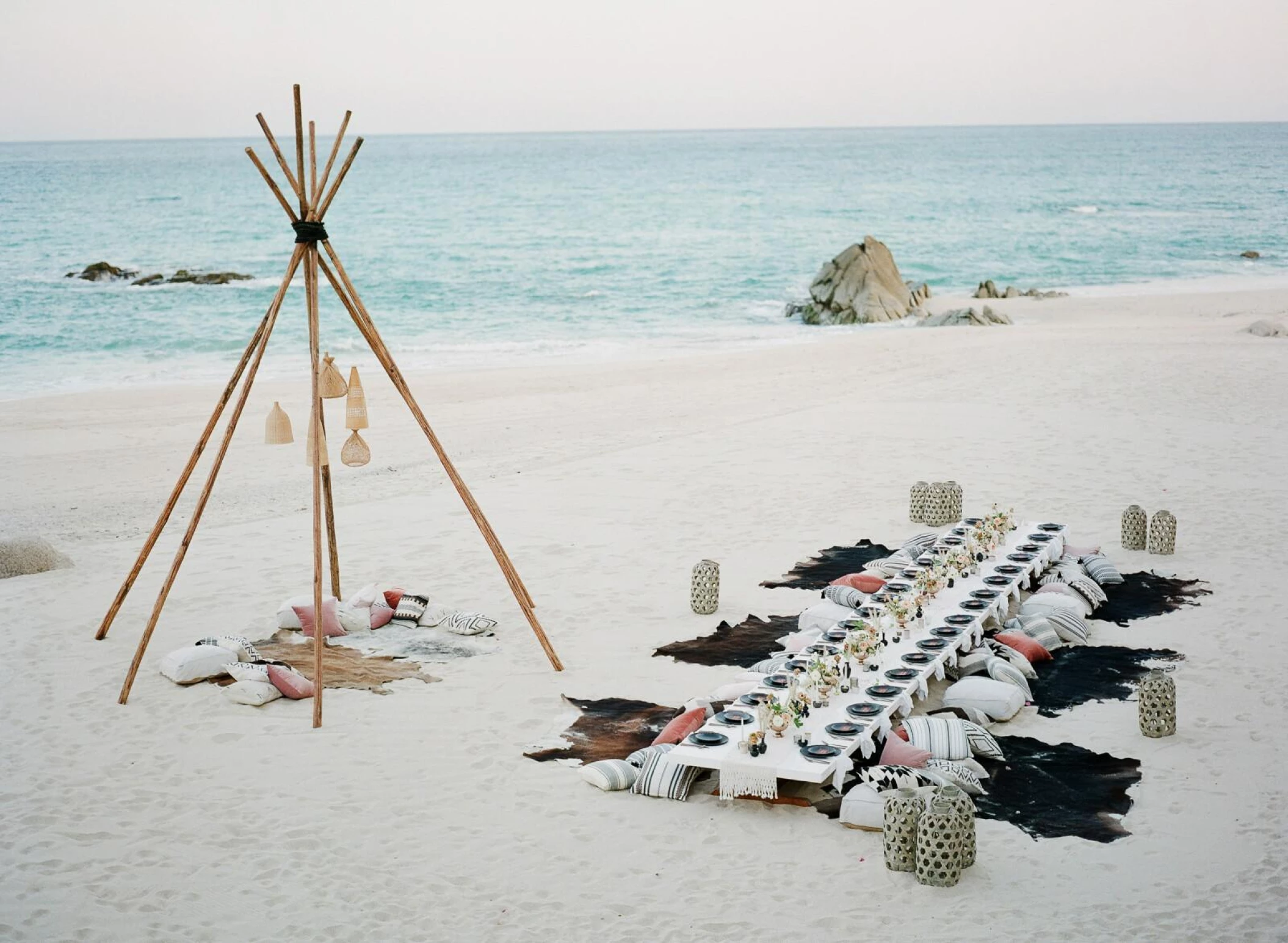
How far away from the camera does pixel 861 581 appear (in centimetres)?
905

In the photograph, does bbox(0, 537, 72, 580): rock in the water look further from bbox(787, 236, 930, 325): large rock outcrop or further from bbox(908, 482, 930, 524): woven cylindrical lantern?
bbox(787, 236, 930, 325): large rock outcrop

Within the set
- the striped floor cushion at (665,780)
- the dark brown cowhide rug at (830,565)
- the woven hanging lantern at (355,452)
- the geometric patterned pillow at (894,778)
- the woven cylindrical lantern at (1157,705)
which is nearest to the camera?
the geometric patterned pillow at (894,778)

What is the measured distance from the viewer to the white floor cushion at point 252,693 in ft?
25.6

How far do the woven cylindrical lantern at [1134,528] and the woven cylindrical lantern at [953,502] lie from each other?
4.49ft

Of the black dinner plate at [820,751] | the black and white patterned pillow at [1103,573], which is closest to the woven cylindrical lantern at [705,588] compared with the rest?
the black dinner plate at [820,751]

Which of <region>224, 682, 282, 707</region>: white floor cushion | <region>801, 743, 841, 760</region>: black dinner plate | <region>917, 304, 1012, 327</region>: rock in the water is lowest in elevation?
<region>224, 682, 282, 707</region>: white floor cushion

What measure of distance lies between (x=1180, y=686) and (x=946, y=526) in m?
3.59

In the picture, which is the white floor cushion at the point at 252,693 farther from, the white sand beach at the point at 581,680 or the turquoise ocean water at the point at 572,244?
the turquoise ocean water at the point at 572,244

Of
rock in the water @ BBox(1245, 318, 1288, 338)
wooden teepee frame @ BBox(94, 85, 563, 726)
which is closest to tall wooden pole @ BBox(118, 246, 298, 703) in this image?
wooden teepee frame @ BBox(94, 85, 563, 726)

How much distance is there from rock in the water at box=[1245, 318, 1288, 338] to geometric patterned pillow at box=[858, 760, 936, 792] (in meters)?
16.7

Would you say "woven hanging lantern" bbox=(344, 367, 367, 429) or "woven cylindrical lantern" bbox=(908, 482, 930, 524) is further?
"woven cylindrical lantern" bbox=(908, 482, 930, 524)

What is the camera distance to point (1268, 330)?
67.4ft

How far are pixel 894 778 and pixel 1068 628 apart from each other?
276 centimetres

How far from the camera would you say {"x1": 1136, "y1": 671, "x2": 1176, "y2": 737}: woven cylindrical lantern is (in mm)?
7016
